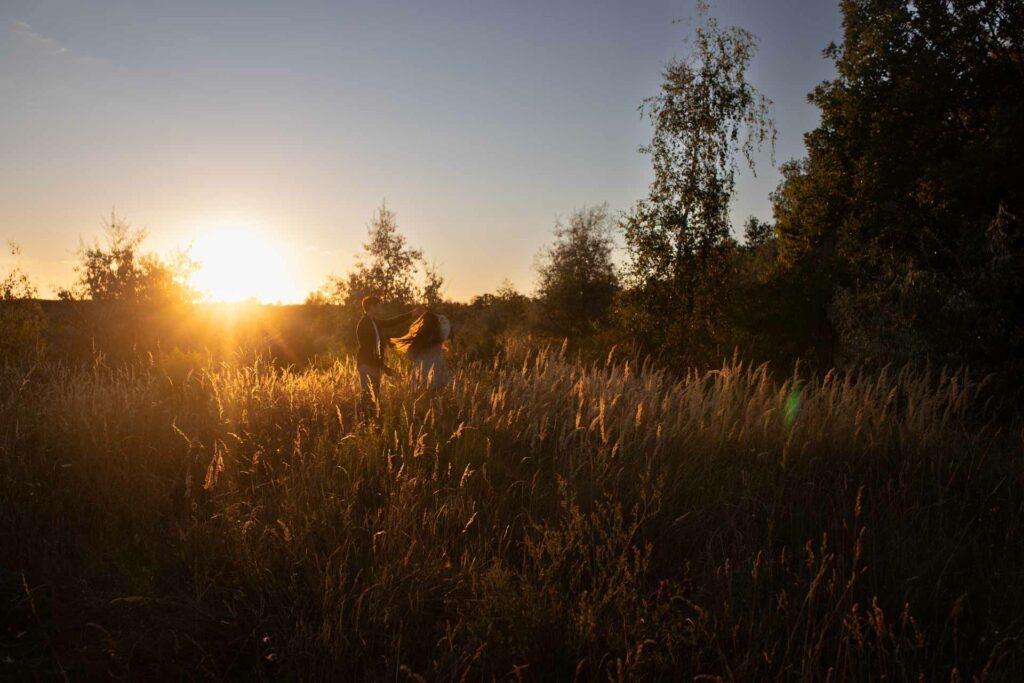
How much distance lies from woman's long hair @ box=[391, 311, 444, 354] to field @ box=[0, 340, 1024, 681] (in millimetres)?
3183

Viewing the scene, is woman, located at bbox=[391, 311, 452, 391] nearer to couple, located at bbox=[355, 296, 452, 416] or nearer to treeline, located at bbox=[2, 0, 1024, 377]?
couple, located at bbox=[355, 296, 452, 416]

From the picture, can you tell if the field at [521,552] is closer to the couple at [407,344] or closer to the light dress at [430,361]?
the light dress at [430,361]

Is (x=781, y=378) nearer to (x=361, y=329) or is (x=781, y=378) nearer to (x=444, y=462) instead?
(x=361, y=329)

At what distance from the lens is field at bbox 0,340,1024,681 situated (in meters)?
2.83

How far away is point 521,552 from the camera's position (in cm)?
379

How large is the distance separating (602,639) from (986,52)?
16.4m

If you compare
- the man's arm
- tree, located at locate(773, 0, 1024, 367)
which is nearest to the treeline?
tree, located at locate(773, 0, 1024, 367)

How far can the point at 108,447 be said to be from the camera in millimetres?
5609

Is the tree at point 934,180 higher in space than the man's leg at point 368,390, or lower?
higher

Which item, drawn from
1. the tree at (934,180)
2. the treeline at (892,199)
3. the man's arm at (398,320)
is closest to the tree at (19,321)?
the treeline at (892,199)

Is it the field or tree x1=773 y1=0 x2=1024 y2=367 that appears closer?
the field

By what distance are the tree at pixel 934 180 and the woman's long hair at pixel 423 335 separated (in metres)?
10.2

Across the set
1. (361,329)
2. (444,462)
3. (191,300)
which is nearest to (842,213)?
(361,329)

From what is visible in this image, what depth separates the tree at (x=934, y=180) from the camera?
1248 cm
